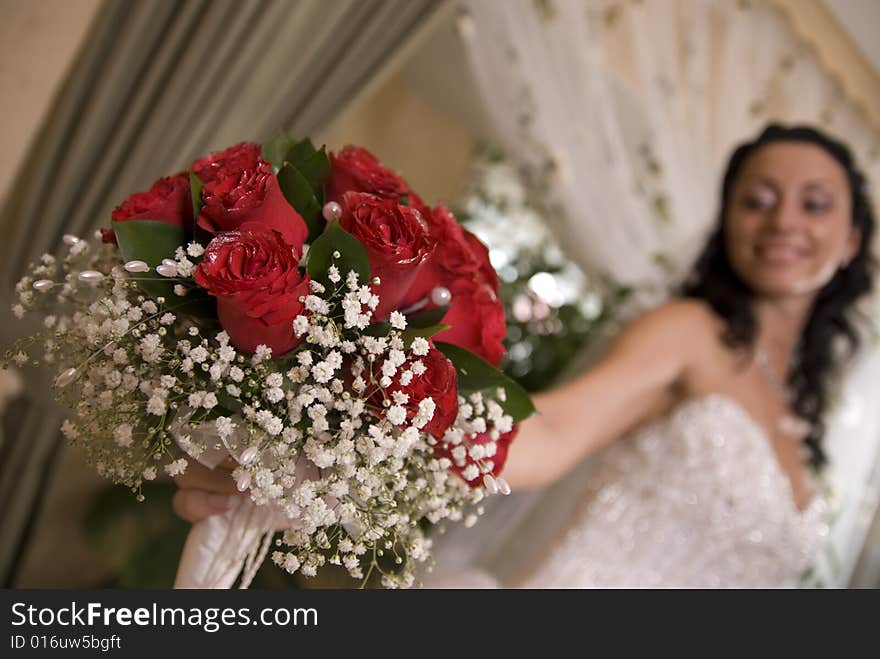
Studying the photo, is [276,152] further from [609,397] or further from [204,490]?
[609,397]

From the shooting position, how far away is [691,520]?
5.42 feet

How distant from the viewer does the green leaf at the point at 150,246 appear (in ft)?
2.16

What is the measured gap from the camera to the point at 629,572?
1.64 metres

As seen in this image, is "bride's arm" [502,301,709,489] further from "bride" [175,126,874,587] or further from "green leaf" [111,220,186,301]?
"green leaf" [111,220,186,301]

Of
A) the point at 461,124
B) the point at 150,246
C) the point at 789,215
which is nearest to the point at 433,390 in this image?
the point at 150,246

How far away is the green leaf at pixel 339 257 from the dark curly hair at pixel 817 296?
1.33 metres

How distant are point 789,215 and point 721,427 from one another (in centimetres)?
51

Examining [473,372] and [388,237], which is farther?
[473,372]

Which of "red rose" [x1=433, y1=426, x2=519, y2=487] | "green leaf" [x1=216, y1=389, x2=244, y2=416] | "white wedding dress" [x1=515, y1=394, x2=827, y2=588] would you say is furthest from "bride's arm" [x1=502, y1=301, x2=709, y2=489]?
"green leaf" [x1=216, y1=389, x2=244, y2=416]

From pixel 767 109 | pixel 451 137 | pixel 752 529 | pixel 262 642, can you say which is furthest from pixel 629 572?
pixel 451 137

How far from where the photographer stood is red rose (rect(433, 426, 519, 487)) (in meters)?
0.73

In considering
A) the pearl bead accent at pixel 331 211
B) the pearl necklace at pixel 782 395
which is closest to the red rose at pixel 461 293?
the pearl bead accent at pixel 331 211

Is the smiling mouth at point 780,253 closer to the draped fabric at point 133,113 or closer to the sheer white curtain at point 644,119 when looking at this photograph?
the sheer white curtain at point 644,119

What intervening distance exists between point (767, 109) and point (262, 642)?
291cm
